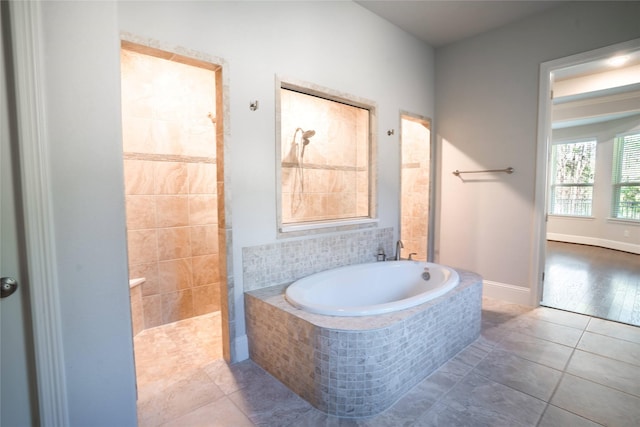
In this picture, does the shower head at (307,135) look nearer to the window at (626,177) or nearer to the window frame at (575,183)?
the window frame at (575,183)

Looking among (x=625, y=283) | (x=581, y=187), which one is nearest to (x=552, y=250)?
(x=581, y=187)

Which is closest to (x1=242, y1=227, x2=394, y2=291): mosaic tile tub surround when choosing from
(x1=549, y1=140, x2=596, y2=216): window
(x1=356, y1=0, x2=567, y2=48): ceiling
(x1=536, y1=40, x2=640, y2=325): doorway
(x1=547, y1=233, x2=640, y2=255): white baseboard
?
(x1=536, y1=40, x2=640, y2=325): doorway

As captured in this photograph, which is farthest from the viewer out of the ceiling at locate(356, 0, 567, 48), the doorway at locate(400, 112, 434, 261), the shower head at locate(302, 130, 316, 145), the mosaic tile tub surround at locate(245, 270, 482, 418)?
the doorway at locate(400, 112, 434, 261)

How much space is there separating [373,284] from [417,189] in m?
1.74

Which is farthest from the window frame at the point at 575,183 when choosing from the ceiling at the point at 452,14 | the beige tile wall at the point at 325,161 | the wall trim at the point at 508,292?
the beige tile wall at the point at 325,161

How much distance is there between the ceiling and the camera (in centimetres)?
272

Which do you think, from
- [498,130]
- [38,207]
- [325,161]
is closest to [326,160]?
[325,161]

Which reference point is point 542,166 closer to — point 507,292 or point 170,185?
point 507,292

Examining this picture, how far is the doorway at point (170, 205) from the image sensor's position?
2574mm

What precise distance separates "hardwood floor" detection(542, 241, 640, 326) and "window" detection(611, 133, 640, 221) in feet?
2.58

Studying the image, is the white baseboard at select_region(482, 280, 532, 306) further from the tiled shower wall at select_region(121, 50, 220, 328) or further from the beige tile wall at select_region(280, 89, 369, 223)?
the tiled shower wall at select_region(121, 50, 220, 328)

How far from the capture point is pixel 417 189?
3900 millimetres

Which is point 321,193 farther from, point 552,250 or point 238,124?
point 552,250

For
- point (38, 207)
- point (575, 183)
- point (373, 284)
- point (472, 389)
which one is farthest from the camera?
point (575, 183)
